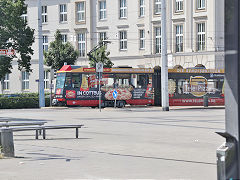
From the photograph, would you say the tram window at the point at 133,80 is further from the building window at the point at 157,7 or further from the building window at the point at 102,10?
the building window at the point at 102,10

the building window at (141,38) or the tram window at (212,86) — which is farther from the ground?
the building window at (141,38)

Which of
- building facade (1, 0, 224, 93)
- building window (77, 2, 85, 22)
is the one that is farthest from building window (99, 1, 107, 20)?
building window (77, 2, 85, 22)

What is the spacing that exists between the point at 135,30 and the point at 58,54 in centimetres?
903

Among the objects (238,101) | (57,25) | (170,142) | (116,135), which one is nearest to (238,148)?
(238,101)

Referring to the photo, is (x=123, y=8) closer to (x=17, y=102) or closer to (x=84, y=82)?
(x=17, y=102)

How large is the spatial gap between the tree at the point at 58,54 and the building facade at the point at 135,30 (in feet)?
5.55

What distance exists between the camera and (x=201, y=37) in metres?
56.7

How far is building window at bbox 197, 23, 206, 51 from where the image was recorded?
56406 mm

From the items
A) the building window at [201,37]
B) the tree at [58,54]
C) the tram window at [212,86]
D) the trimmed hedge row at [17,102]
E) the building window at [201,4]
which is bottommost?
the trimmed hedge row at [17,102]

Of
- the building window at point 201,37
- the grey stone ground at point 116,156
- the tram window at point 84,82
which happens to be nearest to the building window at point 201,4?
the building window at point 201,37

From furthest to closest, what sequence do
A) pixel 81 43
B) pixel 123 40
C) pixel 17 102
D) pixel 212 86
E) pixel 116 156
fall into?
1. pixel 81 43
2. pixel 123 40
3. pixel 17 102
4. pixel 212 86
5. pixel 116 156

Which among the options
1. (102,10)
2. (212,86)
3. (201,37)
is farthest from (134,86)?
(102,10)

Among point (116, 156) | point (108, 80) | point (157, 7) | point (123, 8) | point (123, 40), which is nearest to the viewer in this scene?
point (116, 156)

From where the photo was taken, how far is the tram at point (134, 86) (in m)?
43.6
